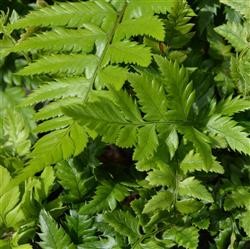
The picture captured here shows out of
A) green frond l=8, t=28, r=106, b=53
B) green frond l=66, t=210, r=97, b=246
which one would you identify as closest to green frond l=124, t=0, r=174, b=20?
green frond l=8, t=28, r=106, b=53

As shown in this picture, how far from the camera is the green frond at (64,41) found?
1.54 meters

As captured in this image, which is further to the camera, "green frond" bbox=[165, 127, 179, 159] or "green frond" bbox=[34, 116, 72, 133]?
"green frond" bbox=[165, 127, 179, 159]

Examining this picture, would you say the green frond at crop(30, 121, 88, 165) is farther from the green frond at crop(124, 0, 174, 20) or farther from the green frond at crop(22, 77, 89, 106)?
the green frond at crop(124, 0, 174, 20)

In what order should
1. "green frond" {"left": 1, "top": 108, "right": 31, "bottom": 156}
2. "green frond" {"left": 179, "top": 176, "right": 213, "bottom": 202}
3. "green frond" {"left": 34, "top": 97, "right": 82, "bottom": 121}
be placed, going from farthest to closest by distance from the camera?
"green frond" {"left": 1, "top": 108, "right": 31, "bottom": 156} → "green frond" {"left": 179, "top": 176, "right": 213, "bottom": 202} → "green frond" {"left": 34, "top": 97, "right": 82, "bottom": 121}

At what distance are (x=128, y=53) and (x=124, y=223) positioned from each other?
0.55 meters

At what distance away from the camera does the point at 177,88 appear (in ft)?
5.05

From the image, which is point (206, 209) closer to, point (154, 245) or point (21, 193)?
point (154, 245)

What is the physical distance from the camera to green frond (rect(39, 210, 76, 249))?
1.63m

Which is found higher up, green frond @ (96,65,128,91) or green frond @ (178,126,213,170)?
green frond @ (96,65,128,91)

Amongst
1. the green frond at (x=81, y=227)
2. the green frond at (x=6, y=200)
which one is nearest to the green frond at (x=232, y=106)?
the green frond at (x=81, y=227)

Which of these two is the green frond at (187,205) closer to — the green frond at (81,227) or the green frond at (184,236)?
the green frond at (184,236)

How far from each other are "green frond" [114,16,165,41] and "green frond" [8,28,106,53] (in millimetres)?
60

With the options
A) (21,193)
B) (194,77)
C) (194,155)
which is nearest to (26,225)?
(21,193)

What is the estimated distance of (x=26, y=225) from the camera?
1696 millimetres
